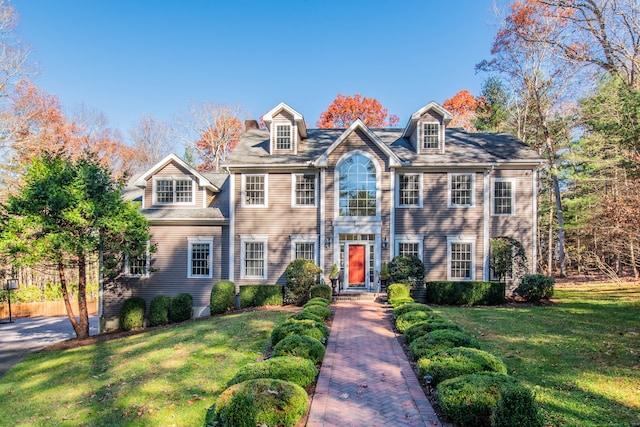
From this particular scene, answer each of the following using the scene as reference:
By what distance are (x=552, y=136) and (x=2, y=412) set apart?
3358 cm

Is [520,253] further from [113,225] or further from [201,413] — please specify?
[113,225]

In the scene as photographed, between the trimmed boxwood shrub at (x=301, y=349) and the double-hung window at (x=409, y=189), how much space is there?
36.8 ft

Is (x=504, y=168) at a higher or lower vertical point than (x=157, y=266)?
higher

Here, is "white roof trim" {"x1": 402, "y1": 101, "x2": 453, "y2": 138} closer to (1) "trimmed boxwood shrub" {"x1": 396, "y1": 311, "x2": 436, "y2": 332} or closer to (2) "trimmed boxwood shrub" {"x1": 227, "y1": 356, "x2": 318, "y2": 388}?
(1) "trimmed boxwood shrub" {"x1": 396, "y1": 311, "x2": 436, "y2": 332}

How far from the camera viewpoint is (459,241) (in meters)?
17.3

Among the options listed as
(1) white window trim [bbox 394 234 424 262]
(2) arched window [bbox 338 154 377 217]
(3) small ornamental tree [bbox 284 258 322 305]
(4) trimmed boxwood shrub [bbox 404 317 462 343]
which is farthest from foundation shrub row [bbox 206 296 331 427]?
(1) white window trim [bbox 394 234 424 262]

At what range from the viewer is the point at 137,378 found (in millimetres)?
8281

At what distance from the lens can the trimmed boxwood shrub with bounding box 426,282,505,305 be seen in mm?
15430

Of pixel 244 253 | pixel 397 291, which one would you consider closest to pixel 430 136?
pixel 397 291

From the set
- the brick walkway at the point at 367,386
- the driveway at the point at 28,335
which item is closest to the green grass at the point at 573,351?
the brick walkway at the point at 367,386

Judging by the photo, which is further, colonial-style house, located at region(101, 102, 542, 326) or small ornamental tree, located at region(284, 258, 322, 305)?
colonial-style house, located at region(101, 102, 542, 326)

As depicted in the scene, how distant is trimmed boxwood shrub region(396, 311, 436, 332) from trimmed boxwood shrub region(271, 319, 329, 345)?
2062 mm

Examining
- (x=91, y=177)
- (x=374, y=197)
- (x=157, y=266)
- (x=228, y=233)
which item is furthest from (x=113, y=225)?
(x=374, y=197)

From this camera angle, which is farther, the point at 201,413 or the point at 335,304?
the point at 335,304
